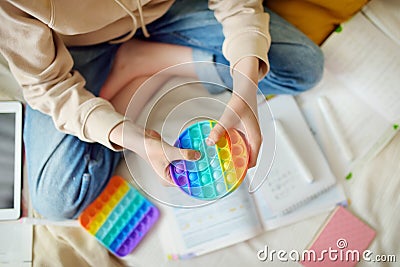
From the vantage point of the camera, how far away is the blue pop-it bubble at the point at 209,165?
53 centimetres

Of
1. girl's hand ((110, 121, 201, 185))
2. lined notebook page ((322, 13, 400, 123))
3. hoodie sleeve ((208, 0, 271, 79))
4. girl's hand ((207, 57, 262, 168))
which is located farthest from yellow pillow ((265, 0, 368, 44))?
girl's hand ((110, 121, 201, 185))

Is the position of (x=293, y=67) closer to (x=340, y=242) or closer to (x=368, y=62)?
(x=368, y=62)

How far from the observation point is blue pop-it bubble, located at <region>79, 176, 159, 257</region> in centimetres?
82

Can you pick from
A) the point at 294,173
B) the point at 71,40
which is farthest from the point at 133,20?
the point at 294,173

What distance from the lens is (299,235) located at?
838 mm

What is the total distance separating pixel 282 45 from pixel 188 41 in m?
0.16

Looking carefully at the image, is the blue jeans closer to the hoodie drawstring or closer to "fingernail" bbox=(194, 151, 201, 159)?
the hoodie drawstring

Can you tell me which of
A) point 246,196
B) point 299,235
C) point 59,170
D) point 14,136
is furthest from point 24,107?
point 299,235

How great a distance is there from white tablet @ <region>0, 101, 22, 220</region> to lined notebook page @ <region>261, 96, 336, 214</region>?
442 millimetres

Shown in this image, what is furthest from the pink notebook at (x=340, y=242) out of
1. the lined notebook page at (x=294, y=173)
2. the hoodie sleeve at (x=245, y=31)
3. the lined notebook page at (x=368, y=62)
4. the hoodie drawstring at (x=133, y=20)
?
the hoodie drawstring at (x=133, y=20)

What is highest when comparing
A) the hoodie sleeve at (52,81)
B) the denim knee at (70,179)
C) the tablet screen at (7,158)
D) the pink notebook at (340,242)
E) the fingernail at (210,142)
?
the fingernail at (210,142)

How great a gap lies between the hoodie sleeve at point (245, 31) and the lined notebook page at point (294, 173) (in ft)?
0.73

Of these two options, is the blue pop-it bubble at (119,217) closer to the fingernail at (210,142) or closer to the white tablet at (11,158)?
the white tablet at (11,158)

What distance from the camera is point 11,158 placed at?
0.82 meters
